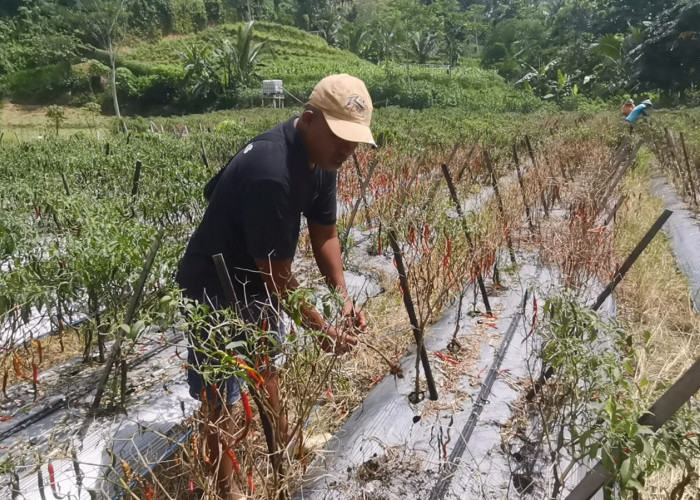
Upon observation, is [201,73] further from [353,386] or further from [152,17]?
[353,386]

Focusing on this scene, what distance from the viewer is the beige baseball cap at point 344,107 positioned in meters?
1.67

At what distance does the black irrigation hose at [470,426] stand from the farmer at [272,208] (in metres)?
0.65

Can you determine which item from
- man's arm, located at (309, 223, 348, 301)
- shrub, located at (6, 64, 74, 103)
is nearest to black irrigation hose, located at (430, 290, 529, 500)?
man's arm, located at (309, 223, 348, 301)

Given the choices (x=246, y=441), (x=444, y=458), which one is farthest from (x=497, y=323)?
(x=246, y=441)

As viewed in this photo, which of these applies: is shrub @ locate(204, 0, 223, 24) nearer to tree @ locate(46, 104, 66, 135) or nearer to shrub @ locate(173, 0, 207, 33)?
shrub @ locate(173, 0, 207, 33)

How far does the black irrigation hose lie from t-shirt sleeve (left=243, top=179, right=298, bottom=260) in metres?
1.10

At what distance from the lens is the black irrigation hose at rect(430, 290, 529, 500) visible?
2002mm

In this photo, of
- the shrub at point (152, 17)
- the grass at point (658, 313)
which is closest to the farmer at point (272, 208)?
the grass at point (658, 313)

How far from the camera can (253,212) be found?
1634mm

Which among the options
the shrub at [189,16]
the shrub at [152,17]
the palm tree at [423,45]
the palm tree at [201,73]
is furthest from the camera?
the shrub at [189,16]

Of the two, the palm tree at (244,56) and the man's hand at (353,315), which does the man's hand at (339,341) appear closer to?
the man's hand at (353,315)

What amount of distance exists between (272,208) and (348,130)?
0.36 metres

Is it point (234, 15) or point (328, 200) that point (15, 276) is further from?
point (234, 15)

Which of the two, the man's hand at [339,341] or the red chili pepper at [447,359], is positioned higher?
the man's hand at [339,341]
